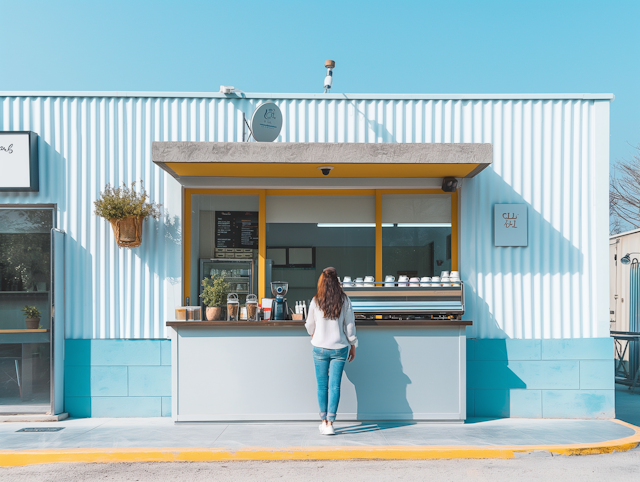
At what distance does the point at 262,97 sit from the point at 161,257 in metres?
2.43

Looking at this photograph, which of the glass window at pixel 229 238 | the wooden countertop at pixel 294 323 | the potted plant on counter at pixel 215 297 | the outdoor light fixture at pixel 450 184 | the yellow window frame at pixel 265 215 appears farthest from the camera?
the glass window at pixel 229 238

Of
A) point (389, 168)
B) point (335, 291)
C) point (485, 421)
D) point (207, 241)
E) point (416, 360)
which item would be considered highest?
point (389, 168)

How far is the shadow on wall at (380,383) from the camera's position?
6.04m

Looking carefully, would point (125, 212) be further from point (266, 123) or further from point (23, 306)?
point (266, 123)

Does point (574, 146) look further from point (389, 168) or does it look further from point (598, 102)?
point (389, 168)

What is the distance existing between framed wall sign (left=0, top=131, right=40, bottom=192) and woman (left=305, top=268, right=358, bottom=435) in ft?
12.9

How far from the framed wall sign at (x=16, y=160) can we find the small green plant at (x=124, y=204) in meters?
0.90

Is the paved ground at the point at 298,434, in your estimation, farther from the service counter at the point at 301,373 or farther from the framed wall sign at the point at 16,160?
the framed wall sign at the point at 16,160

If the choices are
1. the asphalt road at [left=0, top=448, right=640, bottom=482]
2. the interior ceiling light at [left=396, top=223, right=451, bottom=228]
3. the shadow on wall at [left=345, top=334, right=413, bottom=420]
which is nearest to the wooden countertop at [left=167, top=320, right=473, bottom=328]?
the shadow on wall at [left=345, top=334, right=413, bottom=420]

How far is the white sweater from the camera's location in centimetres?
549

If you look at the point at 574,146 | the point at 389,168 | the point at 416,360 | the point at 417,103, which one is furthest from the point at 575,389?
the point at 417,103

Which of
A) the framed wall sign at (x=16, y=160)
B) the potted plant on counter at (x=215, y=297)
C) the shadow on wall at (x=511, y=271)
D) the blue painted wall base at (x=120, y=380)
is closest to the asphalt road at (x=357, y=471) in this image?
the blue painted wall base at (x=120, y=380)

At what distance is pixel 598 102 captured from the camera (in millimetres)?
6676

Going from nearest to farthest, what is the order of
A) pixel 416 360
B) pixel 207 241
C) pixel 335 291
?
pixel 335 291 → pixel 416 360 → pixel 207 241
